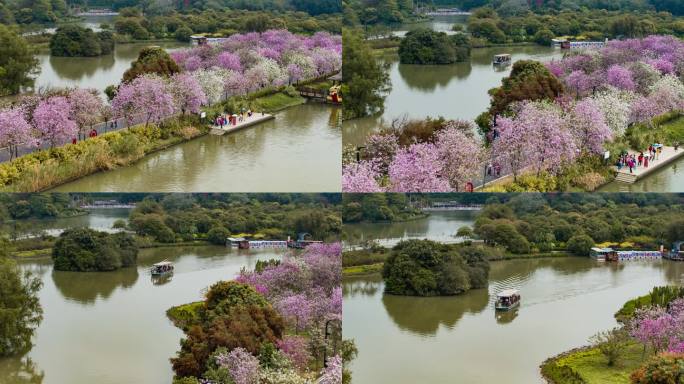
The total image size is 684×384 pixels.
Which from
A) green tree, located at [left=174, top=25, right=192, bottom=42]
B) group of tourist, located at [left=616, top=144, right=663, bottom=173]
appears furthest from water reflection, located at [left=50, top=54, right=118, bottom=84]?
group of tourist, located at [left=616, top=144, right=663, bottom=173]

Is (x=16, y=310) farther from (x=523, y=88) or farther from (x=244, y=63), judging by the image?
(x=523, y=88)

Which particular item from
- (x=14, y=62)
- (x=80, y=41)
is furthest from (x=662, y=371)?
(x=14, y=62)

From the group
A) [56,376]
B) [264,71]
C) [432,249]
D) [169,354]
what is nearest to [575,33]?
[432,249]

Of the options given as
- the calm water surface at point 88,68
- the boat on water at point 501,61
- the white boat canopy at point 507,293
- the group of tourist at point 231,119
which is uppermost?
the boat on water at point 501,61

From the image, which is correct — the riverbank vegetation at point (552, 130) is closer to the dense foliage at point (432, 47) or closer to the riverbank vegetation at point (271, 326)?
the dense foliage at point (432, 47)

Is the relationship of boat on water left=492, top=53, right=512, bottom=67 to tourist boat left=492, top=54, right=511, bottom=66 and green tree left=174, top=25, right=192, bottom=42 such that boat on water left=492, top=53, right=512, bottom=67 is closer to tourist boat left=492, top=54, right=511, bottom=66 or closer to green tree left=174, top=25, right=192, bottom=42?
tourist boat left=492, top=54, right=511, bottom=66

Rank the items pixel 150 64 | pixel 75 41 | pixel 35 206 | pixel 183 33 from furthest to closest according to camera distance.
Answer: pixel 183 33 < pixel 150 64 < pixel 75 41 < pixel 35 206

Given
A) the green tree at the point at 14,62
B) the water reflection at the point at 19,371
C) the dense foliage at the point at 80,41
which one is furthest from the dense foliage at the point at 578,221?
the green tree at the point at 14,62
